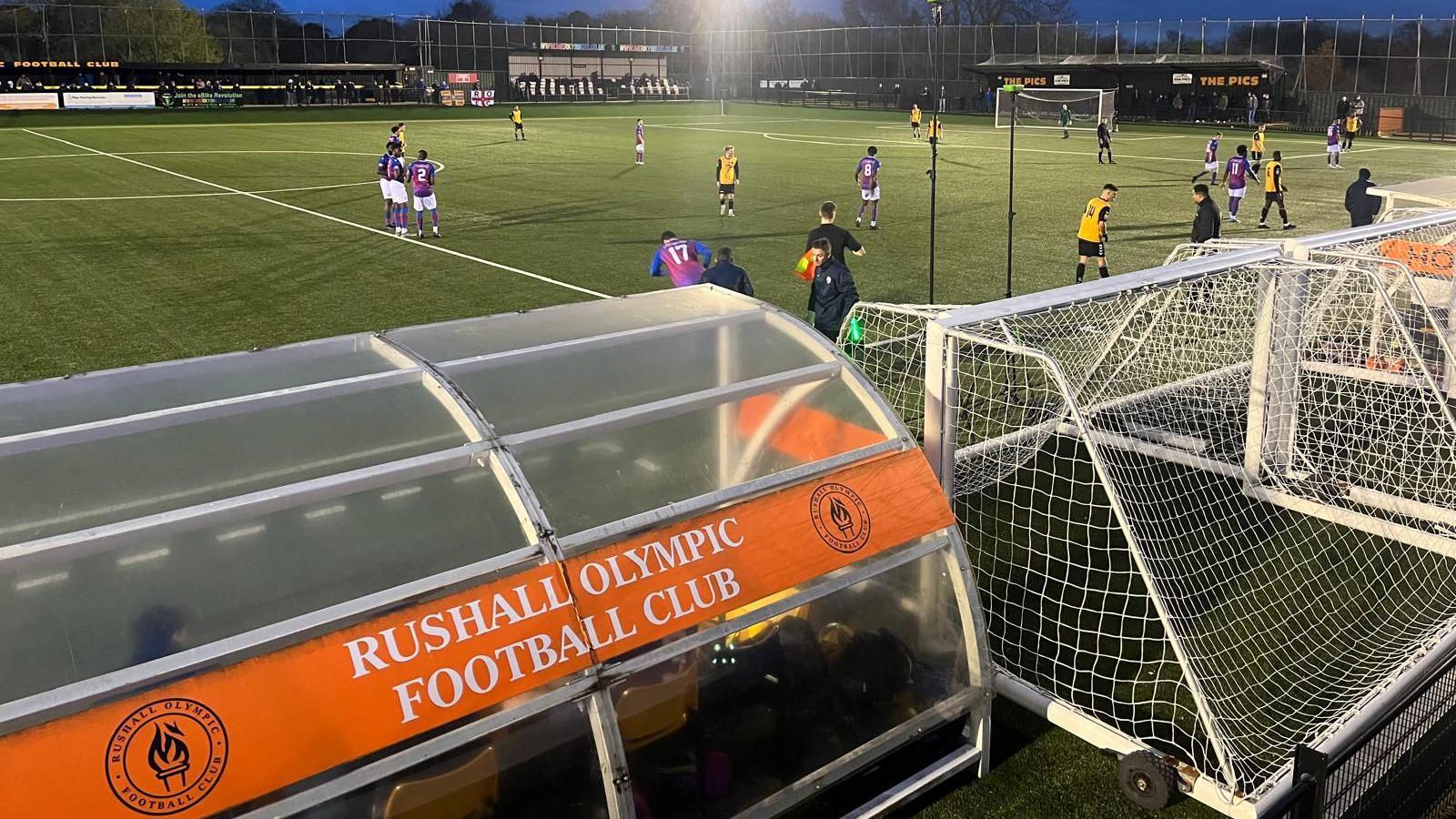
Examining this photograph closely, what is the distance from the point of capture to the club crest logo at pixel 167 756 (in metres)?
3.43

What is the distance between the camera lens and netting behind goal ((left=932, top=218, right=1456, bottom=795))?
6.33m

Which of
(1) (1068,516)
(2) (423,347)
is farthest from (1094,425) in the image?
(2) (423,347)

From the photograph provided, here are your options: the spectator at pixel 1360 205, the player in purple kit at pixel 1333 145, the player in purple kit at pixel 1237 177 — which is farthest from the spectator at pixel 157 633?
the player in purple kit at pixel 1333 145

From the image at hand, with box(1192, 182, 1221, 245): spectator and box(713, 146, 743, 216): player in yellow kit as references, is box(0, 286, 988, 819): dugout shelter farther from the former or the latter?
box(713, 146, 743, 216): player in yellow kit

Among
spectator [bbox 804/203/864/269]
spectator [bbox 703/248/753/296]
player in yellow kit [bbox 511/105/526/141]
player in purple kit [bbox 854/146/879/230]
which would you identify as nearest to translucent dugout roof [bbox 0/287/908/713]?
spectator [bbox 703/248/753/296]

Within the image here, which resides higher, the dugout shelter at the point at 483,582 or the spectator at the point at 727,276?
the spectator at the point at 727,276

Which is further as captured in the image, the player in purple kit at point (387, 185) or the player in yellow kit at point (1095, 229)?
the player in purple kit at point (387, 185)

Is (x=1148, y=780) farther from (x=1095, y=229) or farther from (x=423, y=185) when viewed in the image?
(x=423, y=185)

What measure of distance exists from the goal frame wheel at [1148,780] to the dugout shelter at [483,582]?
724 millimetres

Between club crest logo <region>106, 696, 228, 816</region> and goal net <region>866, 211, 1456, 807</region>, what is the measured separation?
13.6 feet

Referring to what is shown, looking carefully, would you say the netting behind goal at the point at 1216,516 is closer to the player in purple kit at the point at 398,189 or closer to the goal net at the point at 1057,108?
the player in purple kit at the point at 398,189

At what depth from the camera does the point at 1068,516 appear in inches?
347

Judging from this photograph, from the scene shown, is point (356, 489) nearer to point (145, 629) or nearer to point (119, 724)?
point (145, 629)

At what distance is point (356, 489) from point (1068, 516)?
6.17 metres
